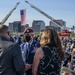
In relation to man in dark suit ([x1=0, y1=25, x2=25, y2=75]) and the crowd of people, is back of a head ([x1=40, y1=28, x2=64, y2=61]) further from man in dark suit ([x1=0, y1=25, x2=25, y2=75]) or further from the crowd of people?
man in dark suit ([x1=0, y1=25, x2=25, y2=75])

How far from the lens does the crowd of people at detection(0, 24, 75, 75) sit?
4.55 meters

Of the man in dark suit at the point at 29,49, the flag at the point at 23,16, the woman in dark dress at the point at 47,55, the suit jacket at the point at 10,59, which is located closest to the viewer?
the suit jacket at the point at 10,59

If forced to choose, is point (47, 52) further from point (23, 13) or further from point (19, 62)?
point (23, 13)

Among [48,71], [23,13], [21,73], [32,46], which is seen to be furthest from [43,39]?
[23,13]

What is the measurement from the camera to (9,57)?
14.9 feet

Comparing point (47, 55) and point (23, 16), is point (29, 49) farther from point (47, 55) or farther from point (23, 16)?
point (23, 16)

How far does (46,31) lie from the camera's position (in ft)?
17.8

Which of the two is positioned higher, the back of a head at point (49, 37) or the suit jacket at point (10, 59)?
the back of a head at point (49, 37)

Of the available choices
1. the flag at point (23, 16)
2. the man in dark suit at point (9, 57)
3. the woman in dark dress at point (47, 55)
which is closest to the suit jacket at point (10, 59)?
the man in dark suit at point (9, 57)

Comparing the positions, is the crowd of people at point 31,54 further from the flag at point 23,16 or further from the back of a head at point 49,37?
the flag at point 23,16

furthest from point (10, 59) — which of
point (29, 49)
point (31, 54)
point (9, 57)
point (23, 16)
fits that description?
point (23, 16)

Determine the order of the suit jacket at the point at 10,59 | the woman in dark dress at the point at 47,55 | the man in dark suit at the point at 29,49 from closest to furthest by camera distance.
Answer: the suit jacket at the point at 10,59 < the woman in dark dress at the point at 47,55 < the man in dark suit at the point at 29,49

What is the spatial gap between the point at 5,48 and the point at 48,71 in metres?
1.17

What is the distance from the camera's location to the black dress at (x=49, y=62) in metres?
5.33
